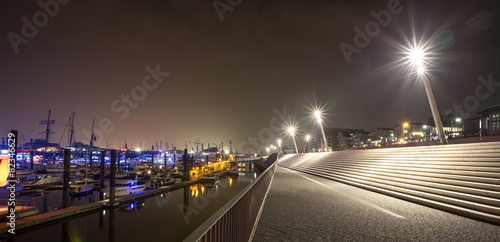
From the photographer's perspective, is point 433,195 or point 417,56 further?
point 417,56

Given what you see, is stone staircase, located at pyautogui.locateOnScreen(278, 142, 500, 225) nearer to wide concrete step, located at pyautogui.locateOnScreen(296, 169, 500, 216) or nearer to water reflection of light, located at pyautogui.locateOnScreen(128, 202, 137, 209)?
wide concrete step, located at pyautogui.locateOnScreen(296, 169, 500, 216)

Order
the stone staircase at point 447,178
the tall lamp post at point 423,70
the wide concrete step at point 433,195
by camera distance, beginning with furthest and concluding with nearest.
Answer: the tall lamp post at point 423,70
the stone staircase at point 447,178
the wide concrete step at point 433,195

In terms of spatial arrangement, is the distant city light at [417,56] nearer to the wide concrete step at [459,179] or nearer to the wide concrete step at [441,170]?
the wide concrete step at [441,170]

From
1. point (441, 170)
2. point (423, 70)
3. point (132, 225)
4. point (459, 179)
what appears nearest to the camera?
point (459, 179)

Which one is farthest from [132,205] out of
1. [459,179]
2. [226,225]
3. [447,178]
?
[459,179]

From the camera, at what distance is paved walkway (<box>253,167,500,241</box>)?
5.84m

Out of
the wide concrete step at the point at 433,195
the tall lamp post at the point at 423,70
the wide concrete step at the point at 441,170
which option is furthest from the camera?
the tall lamp post at the point at 423,70

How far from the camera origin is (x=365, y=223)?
22.9 ft

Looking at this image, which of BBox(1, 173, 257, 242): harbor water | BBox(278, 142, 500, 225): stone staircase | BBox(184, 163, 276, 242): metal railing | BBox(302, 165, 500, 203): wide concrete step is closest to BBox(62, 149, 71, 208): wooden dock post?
BBox(1, 173, 257, 242): harbor water

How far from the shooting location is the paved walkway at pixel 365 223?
584 centimetres

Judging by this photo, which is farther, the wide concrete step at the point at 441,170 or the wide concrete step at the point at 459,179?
the wide concrete step at the point at 441,170

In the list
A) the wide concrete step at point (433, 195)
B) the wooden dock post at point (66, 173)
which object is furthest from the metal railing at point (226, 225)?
the wooden dock post at point (66, 173)

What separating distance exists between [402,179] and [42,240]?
74.1 feet

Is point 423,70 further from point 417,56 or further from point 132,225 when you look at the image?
point 132,225
